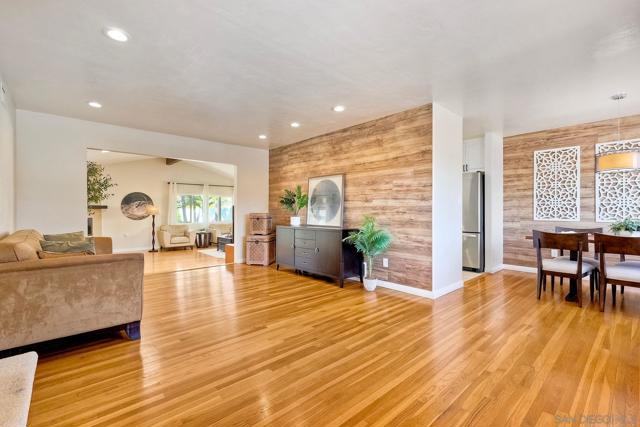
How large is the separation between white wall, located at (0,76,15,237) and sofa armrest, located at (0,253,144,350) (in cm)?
154

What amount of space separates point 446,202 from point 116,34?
12.8 feet

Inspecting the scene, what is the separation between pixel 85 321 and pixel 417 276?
354 centimetres

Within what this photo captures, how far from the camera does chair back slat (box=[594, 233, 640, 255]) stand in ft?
10.1

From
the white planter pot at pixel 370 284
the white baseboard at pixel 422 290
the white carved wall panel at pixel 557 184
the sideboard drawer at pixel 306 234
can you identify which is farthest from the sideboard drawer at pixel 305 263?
the white carved wall panel at pixel 557 184

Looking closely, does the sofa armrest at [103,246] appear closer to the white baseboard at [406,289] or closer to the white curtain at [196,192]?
the white baseboard at [406,289]

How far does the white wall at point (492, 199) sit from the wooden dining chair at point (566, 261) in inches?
59.0

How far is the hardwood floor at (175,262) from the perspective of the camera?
235 inches

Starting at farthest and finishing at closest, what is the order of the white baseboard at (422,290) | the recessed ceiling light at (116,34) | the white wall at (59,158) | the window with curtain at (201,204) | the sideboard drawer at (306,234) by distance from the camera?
the window with curtain at (201,204) → the sideboard drawer at (306,234) → the white wall at (59,158) → the white baseboard at (422,290) → the recessed ceiling light at (116,34)

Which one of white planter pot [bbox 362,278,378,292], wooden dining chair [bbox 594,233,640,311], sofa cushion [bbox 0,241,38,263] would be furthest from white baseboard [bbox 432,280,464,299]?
sofa cushion [bbox 0,241,38,263]

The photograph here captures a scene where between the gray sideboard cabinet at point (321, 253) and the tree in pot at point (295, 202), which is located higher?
the tree in pot at point (295, 202)

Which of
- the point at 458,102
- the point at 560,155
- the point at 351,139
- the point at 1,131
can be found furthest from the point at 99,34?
the point at 560,155

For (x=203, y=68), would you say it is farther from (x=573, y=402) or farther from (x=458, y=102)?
(x=573, y=402)

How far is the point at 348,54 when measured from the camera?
2670 millimetres

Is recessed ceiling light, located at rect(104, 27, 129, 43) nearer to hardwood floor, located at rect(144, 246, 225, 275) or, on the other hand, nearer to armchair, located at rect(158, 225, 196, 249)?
hardwood floor, located at rect(144, 246, 225, 275)
